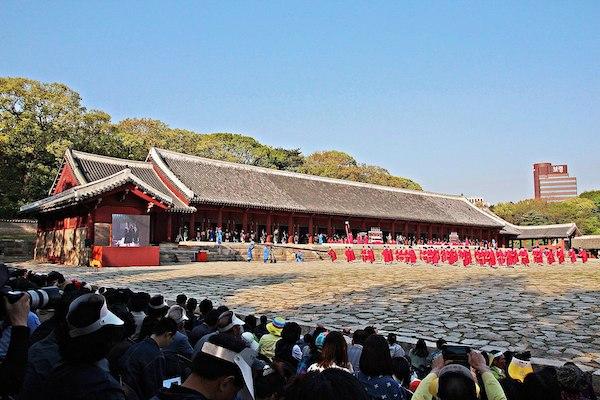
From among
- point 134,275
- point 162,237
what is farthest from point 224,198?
point 134,275

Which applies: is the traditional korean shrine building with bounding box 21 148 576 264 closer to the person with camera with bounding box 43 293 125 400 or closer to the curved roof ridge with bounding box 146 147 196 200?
the curved roof ridge with bounding box 146 147 196 200

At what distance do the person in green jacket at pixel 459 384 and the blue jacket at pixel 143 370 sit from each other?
6.57 ft

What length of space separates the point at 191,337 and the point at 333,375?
14.2 ft

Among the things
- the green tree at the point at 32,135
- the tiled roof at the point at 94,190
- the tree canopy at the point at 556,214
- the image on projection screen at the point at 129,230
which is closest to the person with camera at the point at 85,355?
the tiled roof at the point at 94,190

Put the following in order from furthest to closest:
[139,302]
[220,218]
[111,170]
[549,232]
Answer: [549,232] → [220,218] → [111,170] → [139,302]

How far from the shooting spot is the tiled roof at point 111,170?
2903 centimetres

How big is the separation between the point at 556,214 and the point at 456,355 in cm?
8564

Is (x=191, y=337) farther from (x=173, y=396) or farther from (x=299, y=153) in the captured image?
(x=299, y=153)

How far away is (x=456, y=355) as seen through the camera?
339 cm

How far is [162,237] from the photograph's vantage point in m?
30.6

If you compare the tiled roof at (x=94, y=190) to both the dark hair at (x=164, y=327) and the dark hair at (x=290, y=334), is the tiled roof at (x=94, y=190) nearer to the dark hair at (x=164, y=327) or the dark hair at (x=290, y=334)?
the dark hair at (x=290, y=334)

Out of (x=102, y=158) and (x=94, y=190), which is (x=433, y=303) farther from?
(x=102, y=158)

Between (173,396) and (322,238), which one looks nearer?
(173,396)

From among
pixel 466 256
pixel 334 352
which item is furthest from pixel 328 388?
pixel 466 256
